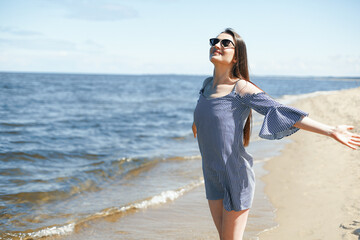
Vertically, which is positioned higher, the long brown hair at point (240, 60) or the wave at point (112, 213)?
the long brown hair at point (240, 60)

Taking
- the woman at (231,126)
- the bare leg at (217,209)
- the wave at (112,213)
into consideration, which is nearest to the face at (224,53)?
the woman at (231,126)

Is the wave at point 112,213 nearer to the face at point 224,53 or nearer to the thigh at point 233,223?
the thigh at point 233,223

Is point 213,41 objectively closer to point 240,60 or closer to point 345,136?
point 240,60

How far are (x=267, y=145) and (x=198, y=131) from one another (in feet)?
29.4

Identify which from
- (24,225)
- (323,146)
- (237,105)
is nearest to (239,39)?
(237,105)

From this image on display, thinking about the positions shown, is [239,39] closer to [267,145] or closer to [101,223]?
[101,223]

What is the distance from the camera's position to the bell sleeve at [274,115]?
2.42 m

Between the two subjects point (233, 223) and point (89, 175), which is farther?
point (89, 175)

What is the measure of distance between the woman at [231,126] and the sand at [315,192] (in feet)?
7.42

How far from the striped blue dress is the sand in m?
2.33

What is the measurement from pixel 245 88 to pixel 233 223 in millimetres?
1019

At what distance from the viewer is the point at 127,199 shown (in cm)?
683

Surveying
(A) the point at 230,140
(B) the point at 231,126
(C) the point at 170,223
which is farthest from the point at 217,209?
(C) the point at 170,223

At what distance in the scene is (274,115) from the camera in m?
2.46
